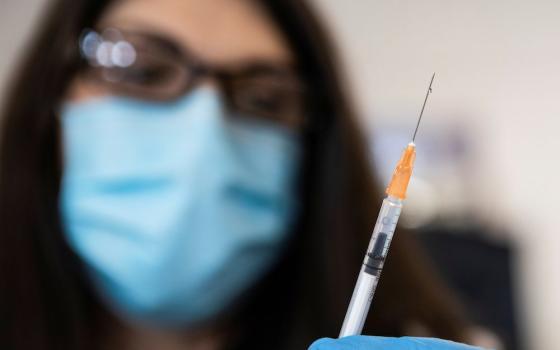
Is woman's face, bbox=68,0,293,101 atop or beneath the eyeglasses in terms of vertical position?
atop

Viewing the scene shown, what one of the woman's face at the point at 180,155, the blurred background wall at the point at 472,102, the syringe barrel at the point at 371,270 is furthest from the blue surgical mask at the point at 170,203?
the blurred background wall at the point at 472,102

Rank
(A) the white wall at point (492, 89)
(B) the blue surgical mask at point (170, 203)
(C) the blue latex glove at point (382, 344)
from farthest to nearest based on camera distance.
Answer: (A) the white wall at point (492, 89)
(B) the blue surgical mask at point (170, 203)
(C) the blue latex glove at point (382, 344)

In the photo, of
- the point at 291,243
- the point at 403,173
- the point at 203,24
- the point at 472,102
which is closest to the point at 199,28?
the point at 203,24

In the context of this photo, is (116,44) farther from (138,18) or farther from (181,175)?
(181,175)

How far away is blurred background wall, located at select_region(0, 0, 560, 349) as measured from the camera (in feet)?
4.89

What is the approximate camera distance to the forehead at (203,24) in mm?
663

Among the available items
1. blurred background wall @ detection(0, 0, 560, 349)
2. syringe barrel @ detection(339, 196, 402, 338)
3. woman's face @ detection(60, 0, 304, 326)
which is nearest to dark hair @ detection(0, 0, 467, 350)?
woman's face @ detection(60, 0, 304, 326)

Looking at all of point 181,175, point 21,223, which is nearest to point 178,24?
point 181,175

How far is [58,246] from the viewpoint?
25.7 inches

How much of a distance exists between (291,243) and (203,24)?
1.07 feet

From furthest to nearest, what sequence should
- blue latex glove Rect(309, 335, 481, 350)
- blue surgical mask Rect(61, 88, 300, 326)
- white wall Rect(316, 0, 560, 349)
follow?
white wall Rect(316, 0, 560, 349) < blue surgical mask Rect(61, 88, 300, 326) < blue latex glove Rect(309, 335, 481, 350)

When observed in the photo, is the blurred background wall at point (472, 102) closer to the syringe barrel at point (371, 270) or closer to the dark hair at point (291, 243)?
the dark hair at point (291, 243)

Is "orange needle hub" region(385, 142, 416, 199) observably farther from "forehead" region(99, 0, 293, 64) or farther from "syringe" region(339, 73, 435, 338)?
"forehead" region(99, 0, 293, 64)

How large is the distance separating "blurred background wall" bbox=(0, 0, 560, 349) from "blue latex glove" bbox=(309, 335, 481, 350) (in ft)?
3.82
